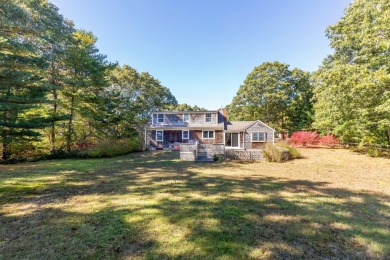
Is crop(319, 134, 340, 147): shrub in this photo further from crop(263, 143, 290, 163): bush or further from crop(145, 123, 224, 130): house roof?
crop(145, 123, 224, 130): house roof

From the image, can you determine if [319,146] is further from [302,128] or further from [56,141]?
[56,141]

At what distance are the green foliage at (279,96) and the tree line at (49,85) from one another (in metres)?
24.3

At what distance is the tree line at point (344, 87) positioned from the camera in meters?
12.1

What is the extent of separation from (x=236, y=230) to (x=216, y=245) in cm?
72

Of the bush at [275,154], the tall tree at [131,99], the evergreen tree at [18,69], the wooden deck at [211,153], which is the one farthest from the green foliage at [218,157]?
the tall tree at [131,99]

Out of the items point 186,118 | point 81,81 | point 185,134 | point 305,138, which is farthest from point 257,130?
point 81,81

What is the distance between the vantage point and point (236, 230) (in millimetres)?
3740

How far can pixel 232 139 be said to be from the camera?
2370 centimetres

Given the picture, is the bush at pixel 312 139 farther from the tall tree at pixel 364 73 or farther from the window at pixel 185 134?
the window at pixel 185 134

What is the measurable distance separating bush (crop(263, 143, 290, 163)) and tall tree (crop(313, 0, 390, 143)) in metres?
6.37

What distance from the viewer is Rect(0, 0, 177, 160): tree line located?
31.4ft

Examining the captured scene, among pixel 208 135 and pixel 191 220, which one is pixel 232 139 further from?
pixel 191 220

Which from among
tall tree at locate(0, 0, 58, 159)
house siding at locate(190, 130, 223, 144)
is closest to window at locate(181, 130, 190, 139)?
house siding at locate(190, 130, 223, 144)

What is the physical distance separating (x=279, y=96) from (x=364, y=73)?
19705mm
